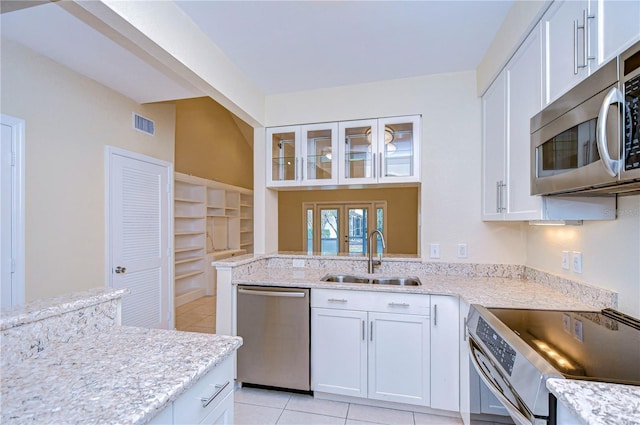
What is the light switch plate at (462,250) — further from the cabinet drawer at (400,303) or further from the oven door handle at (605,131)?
the oven door handle at (605,131)

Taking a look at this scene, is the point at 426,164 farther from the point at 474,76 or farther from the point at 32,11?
the point at 32,11

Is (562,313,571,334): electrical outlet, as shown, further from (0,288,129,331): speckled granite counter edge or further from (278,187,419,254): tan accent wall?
(278,187,419,254): tan accent wall

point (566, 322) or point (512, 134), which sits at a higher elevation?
point (512, 134)

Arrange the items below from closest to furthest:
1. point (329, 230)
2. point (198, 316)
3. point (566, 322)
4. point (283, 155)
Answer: point (566, 322) < point (283, 155) < point (198, 316) < point (329, 230)

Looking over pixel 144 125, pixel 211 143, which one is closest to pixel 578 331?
pixel 144 125

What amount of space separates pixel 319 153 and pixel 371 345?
5.64 feet

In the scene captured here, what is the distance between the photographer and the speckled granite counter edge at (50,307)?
0.92 meters

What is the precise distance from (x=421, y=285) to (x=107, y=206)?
289cm

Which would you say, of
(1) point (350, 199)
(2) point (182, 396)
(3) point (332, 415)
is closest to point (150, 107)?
(2) point (182, 396)

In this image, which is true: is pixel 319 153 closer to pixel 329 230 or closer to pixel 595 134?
pixel 595 134

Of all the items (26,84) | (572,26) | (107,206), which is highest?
(26,84)

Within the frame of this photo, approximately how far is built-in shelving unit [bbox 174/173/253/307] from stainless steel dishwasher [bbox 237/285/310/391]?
2772 millimetres

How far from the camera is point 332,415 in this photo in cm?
198

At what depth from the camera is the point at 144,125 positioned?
3127mm
